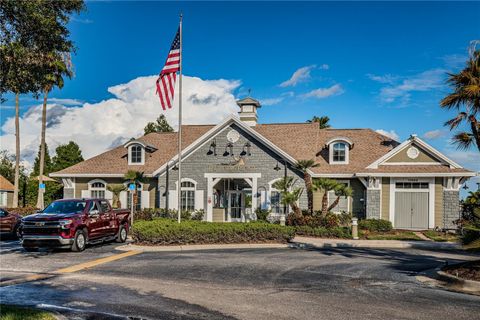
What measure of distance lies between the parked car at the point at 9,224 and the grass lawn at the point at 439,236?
19.7m

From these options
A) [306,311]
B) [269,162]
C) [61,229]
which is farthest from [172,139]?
[306,311]

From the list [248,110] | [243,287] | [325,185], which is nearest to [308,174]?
[325,185]

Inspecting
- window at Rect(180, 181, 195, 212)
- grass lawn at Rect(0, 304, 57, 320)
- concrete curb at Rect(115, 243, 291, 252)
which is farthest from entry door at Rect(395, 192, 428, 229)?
grass lawn at Rect(0, 304, 57, 320)

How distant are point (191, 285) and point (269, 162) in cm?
1794

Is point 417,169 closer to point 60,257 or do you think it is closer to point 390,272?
point 390,272

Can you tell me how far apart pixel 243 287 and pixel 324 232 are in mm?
12957

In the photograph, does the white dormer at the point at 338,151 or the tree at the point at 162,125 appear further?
the tree at the point at 162,125

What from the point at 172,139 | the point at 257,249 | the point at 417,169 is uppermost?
the point at 172,139

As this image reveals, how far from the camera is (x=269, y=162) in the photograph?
96.2 feet

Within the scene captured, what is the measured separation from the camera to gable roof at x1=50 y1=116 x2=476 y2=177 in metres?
28.6

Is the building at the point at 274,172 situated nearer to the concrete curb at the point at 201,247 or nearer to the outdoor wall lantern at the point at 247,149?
the outdoor wall lantern at the point at 247,149

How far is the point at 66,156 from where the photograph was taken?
170ft

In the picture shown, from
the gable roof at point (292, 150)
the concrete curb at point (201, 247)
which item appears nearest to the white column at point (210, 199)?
the gable roof at point (292, 150)

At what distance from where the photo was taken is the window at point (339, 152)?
30156mm
